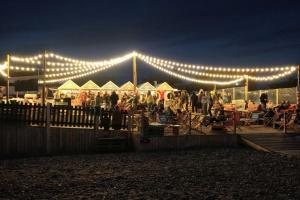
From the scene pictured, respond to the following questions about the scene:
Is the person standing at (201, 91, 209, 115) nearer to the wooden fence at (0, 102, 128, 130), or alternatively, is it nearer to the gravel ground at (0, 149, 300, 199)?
the wooden fence at (0, 102, 128, 130)

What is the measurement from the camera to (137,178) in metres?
9.60

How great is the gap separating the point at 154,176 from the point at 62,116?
552cm

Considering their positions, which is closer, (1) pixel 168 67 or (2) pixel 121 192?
(2) pixel 121 192

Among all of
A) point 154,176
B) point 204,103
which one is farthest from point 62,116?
point 204,103

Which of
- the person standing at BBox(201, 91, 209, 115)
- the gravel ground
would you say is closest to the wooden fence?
the gravel ground

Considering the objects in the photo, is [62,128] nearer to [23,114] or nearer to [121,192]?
[23,114]

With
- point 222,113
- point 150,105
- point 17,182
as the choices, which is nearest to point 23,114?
point 17,182

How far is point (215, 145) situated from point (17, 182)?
324 inches

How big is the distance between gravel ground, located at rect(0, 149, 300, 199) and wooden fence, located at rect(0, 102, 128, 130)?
5.06ft

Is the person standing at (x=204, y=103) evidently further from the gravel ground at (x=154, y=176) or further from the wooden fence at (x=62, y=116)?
the gravel ground at (x=154, y=176)

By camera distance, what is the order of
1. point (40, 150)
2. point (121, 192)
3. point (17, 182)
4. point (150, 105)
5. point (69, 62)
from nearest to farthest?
point (121, 192), point (17, 182), point (40, 150), point (69, 62), point (150, 105)

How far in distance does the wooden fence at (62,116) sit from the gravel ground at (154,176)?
→ 154 centimetres

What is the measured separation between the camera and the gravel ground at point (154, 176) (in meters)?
7.91

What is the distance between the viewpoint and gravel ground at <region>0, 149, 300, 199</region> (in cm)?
791
